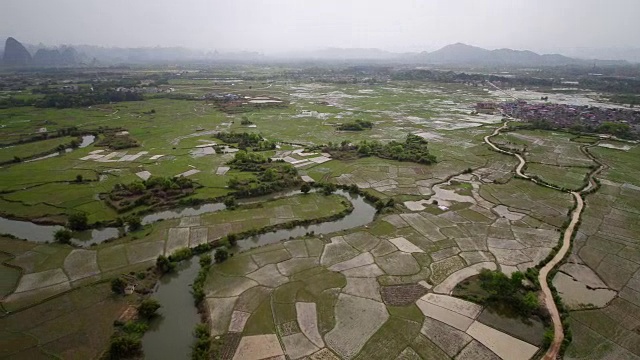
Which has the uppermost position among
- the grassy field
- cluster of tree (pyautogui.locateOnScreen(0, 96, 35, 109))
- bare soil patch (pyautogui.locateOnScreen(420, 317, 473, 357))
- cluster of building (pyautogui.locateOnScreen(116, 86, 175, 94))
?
cluster of building (pyautogui.locateOnScreen(116, 86, 175, 94))

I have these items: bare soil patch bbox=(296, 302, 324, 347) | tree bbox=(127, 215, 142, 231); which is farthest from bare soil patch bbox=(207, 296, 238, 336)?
tree bbox=(127, 215, 142, 231)

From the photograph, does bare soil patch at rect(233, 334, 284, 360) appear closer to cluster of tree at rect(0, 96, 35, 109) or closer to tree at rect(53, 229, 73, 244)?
tree at rect(53, 229, 73, 244)

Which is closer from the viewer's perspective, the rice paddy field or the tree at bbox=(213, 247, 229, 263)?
the rice paddy field

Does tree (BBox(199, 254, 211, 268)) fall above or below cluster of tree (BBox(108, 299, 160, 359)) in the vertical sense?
above

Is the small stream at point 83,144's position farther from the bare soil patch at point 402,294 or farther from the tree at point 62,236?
the bare soil patch at point 402,294

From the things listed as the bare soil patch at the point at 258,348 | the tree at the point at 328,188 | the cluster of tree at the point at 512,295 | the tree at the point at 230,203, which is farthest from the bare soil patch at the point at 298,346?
the tree at the point at 328,188

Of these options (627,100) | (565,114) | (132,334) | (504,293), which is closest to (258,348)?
(132,334)

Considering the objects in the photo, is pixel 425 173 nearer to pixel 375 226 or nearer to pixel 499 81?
pixel 375 226
